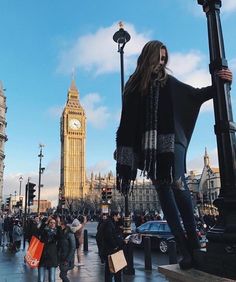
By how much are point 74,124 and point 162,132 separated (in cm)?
13510

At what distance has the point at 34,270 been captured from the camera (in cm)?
1263

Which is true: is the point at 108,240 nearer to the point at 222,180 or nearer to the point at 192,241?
the point at 192,241

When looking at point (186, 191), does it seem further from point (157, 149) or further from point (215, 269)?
point (215, 269)

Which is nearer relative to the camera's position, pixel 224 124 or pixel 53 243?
pixel 224 124

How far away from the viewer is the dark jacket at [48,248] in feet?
30.4

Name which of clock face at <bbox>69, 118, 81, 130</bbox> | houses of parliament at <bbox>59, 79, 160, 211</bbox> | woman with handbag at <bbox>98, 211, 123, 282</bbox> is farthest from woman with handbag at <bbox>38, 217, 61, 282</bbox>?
clock face at <bbox>69, 118, 81, 130</bbox>

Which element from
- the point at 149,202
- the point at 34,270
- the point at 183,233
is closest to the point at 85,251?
the point at 34,270

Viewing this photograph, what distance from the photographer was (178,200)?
3010 mm

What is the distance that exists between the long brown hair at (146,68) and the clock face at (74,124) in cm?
13304

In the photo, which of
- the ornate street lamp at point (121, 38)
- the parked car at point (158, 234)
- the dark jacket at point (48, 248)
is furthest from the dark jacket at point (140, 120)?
the parked car at point (158, 234)

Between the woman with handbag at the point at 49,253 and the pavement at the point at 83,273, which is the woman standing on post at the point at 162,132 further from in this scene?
the pavement at the point at 83,273

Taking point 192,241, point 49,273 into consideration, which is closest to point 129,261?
point 49,273

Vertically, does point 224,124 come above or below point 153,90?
below

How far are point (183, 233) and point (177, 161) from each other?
0.60 metres
